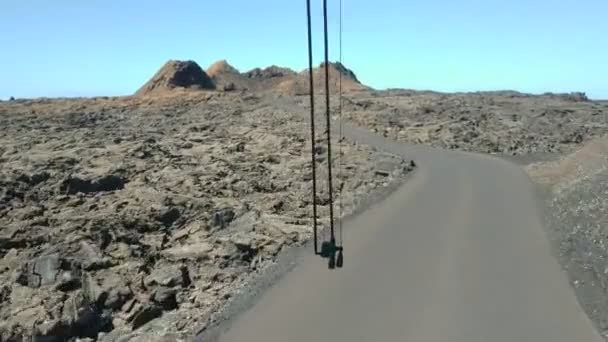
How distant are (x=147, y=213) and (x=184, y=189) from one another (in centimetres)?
440

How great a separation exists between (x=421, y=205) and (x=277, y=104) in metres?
38.8

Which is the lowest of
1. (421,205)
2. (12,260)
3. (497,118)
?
(12,260)

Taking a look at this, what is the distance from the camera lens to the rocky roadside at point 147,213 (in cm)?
1900

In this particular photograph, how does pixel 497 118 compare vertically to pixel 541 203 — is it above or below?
above

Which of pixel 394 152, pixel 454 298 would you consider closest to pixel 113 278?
pixel 454 298

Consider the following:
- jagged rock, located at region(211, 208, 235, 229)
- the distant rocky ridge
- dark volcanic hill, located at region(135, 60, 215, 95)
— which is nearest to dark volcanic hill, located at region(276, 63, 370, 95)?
the distant rocky ridge

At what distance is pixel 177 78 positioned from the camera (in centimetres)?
7912

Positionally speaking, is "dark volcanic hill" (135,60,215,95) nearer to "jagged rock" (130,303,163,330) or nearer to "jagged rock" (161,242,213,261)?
"jagged rock" (161,242,213,261)

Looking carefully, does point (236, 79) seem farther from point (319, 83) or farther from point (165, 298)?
point (165, 298)

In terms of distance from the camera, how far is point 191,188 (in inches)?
1331

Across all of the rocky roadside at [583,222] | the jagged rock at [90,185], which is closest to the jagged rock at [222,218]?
the jagged rock at [90,185]

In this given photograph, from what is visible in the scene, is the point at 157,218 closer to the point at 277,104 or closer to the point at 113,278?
the point at 113,278

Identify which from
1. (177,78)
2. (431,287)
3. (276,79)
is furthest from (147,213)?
(276,79)

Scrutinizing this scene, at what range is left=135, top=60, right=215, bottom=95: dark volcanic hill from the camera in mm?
78375
